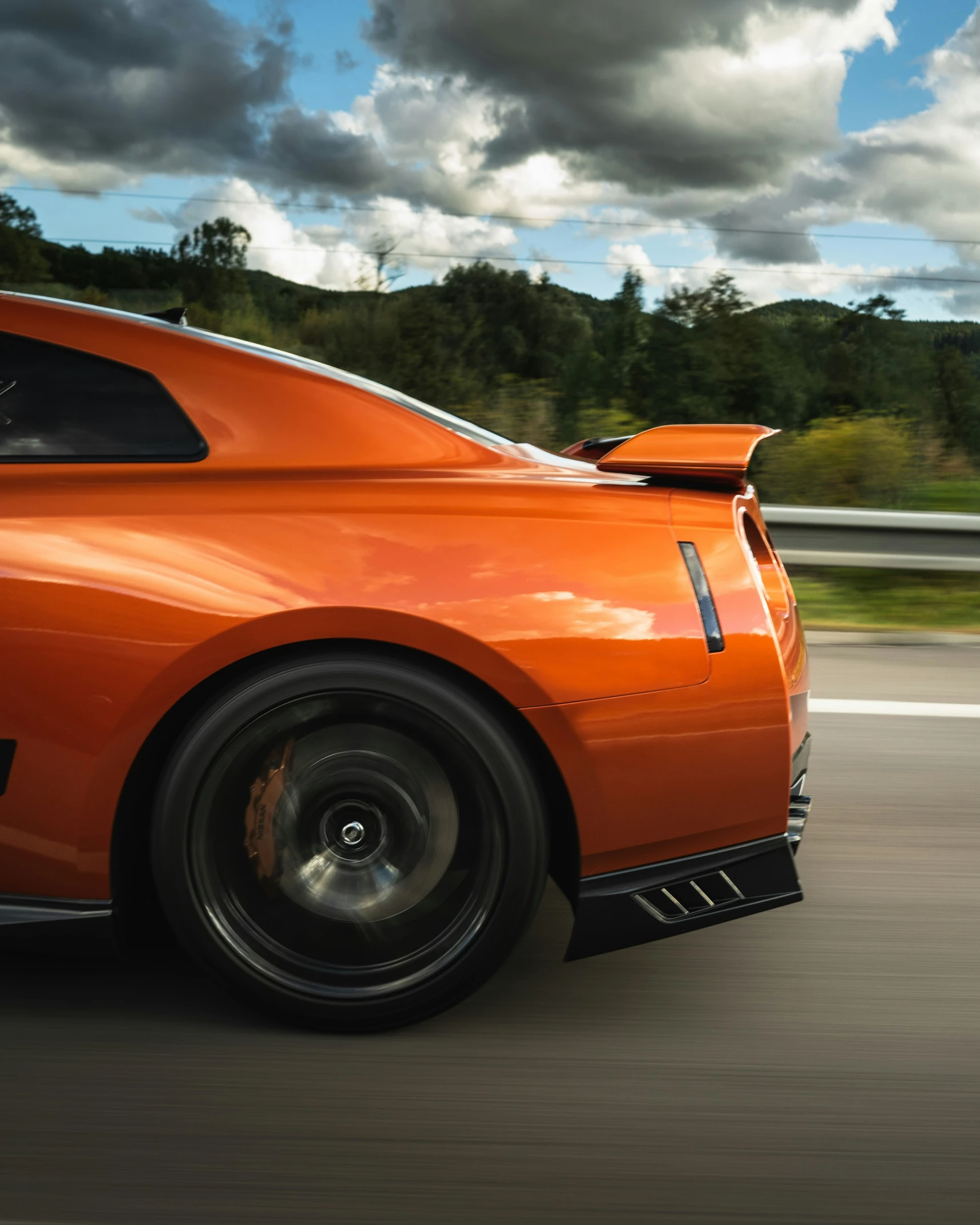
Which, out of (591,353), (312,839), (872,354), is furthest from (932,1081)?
(872,354)

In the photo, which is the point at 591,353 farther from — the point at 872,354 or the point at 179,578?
the point at 179,578

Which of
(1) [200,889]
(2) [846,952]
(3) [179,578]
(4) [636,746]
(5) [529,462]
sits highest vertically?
(5) [529,462]

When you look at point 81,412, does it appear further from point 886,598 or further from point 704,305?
point 704,305

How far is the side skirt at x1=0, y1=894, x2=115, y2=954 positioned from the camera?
95.5 inches

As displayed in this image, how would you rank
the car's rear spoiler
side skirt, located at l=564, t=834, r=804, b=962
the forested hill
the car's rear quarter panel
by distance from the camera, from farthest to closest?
the forested hill
the car's rear spoiler
side skirt, located at l=564, t=834, r=804, b=962
the car's rear quarter panel

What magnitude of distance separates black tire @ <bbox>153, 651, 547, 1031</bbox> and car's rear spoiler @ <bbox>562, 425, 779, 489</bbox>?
1.96 feet

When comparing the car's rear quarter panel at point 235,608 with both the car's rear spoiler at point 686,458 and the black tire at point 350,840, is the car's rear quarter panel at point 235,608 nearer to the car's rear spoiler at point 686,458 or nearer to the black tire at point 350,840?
the black tire at point 350,840

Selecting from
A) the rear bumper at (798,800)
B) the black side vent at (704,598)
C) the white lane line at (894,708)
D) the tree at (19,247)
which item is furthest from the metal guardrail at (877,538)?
the tree at (19,247)

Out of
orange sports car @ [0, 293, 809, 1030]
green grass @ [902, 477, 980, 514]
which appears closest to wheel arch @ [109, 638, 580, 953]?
orange sports car @ [0, 293, 809, 1030]

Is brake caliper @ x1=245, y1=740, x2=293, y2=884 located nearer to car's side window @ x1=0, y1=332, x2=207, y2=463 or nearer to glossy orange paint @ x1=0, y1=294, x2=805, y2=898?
glossy orange paint @ x1=0, y1=294, x2=805, y2=898

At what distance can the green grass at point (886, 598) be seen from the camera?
718 cm

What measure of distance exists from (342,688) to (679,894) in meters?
0.77

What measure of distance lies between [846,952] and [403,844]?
114cm

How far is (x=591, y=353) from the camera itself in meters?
20.6
